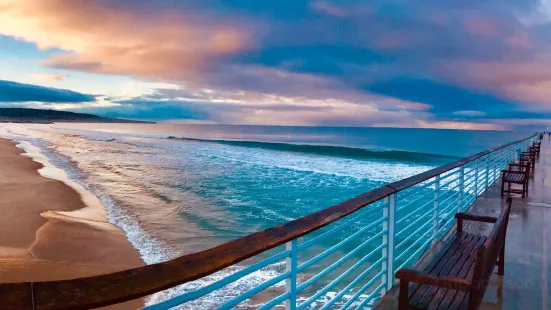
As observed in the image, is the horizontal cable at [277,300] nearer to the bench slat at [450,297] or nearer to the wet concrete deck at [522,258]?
the bench slat at [450,297]

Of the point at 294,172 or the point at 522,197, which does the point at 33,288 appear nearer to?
the point at 522,197

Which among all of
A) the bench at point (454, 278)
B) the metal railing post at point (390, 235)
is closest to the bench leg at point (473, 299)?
the bench at point (454, 278)

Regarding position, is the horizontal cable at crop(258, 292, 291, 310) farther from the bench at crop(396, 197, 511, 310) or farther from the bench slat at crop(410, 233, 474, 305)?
the bench slat at crop(410, 233, 474, 305)

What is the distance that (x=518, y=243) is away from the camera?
17.4 ft

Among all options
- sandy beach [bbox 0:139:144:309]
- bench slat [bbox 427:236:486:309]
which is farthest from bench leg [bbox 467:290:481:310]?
sandy beach [bbox 0:139:144:309]

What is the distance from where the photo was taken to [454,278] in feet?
8.01

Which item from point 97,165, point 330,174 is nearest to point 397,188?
point 330,174

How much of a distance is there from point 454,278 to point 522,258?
290 centimetres

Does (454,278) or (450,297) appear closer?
(454,278)

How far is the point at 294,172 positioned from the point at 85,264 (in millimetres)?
15851

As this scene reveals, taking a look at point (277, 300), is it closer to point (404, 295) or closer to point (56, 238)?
point (404, 295)

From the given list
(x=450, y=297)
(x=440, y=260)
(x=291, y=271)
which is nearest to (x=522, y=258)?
(x=440, y=260)

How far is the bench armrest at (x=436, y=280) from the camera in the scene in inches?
93.4

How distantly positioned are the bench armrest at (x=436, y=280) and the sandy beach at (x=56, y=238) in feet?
13.9
